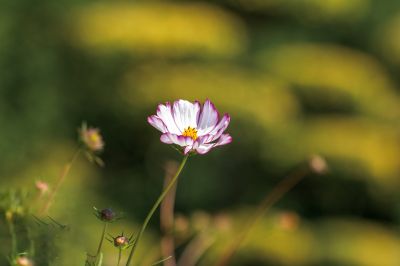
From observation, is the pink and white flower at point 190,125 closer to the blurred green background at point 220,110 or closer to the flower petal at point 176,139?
the flower petal at point 176,139

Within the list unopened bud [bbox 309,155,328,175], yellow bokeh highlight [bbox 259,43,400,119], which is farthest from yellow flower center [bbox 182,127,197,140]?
yellow bokeh highlight [bbox 259,43,400,119]

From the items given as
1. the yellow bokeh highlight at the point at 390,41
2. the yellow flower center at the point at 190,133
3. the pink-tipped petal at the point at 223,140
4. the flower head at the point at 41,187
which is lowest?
the flower head at the point at 41,187

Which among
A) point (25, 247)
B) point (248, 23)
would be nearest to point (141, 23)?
point (248, 23)

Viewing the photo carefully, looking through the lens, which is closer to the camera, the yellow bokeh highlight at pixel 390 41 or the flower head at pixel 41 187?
the flower head at pixel 41 187

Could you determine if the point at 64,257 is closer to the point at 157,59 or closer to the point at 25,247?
the point at 25,247

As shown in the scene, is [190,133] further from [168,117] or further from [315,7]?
[315,7]

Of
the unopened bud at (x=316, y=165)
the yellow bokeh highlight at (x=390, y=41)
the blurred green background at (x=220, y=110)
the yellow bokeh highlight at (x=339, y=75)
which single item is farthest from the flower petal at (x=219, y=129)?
the yellow bokeh highlight at (x=390, y=41)

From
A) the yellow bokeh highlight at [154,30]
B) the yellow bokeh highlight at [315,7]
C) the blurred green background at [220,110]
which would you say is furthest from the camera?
the yellow bokeh highlight at [315,7]

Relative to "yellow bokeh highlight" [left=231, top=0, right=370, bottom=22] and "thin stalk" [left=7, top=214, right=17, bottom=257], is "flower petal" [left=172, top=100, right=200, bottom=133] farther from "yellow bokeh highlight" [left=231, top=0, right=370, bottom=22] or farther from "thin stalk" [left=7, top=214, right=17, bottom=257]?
"yellow bokeh highlight" [left=231, top=0, right=370, bottom=22]
